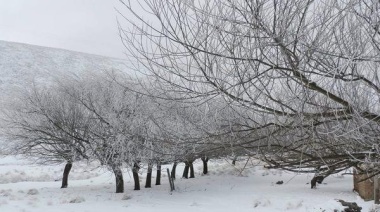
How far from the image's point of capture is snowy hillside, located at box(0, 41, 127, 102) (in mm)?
74938

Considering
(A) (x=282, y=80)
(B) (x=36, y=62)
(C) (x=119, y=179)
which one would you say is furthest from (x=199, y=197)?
(B) (x=36, y=62)

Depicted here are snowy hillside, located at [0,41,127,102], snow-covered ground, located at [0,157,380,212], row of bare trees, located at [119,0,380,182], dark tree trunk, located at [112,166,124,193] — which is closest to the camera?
row of bare trees, located at [119,0,380,182]

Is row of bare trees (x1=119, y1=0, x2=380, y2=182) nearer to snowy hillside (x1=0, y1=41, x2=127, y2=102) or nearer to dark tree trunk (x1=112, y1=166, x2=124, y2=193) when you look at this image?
dark tree trunk (x1=112, y1=166, x2=124, y2=193)

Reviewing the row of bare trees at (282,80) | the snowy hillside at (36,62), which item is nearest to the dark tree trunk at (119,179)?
the row of bare trees at (282,80)

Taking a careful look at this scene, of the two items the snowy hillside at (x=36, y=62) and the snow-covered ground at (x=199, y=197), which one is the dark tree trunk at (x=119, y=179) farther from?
the snowy hillside at (x=36, y=62)

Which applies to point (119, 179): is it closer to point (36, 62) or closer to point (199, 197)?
point (199, 197)

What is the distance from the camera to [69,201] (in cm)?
1664

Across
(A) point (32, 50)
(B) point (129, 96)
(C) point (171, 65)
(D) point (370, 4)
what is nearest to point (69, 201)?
(B) point (129, 96)

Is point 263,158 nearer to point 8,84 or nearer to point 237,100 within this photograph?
point 237,100

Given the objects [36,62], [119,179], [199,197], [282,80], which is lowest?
[199,197]

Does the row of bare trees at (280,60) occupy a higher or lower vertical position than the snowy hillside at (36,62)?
lower

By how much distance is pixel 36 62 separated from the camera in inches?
3494

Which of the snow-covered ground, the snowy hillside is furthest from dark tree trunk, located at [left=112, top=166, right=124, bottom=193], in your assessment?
the snowy hillside

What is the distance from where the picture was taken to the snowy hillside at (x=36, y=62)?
246 feet
